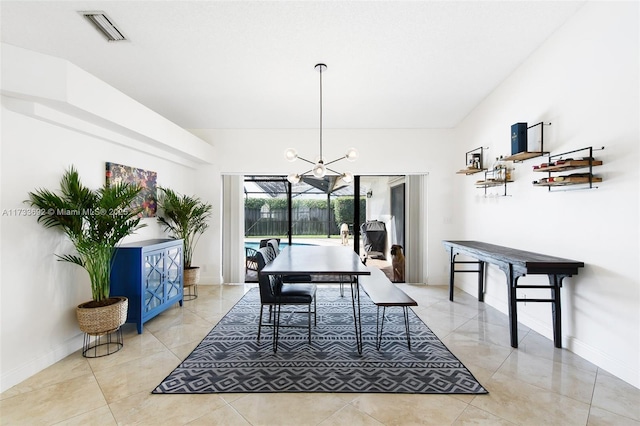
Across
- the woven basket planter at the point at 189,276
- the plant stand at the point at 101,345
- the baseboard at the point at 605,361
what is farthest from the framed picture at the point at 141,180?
the baseboard at the point at 605,361

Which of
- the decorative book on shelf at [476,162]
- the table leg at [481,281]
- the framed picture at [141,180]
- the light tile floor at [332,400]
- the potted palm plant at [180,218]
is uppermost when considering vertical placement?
the decorative book on shelf at [476,162]

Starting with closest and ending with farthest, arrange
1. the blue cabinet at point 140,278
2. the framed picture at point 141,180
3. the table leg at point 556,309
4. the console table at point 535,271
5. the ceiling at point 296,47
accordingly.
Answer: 1. the ceiling at point 296,47
2. the console table at point 535,271
3. the table leg at point 556,309
4. the blue cabinet at point 140,278
5. the framed picture at point 141,180

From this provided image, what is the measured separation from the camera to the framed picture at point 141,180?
342 cm

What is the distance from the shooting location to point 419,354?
108 inches

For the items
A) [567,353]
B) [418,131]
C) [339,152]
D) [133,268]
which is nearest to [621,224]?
[567,353]

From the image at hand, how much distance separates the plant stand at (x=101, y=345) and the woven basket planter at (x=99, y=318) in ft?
0.21

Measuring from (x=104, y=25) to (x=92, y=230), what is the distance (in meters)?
1.74

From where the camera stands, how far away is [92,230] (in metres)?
2.71

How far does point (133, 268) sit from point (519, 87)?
15.3 ft

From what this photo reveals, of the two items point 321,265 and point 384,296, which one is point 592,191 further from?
point 321,265

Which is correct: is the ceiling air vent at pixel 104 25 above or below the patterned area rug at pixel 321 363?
above

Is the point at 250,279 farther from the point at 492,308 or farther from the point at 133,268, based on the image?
the point at 492,308

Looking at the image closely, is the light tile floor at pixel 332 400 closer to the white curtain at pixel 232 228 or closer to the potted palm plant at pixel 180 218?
the potted palm plant at pixel 180 218

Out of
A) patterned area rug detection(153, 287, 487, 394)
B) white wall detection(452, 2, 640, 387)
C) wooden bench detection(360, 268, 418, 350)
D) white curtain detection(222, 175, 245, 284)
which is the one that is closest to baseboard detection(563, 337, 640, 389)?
white wall detection(452, 2, 640, 387)
